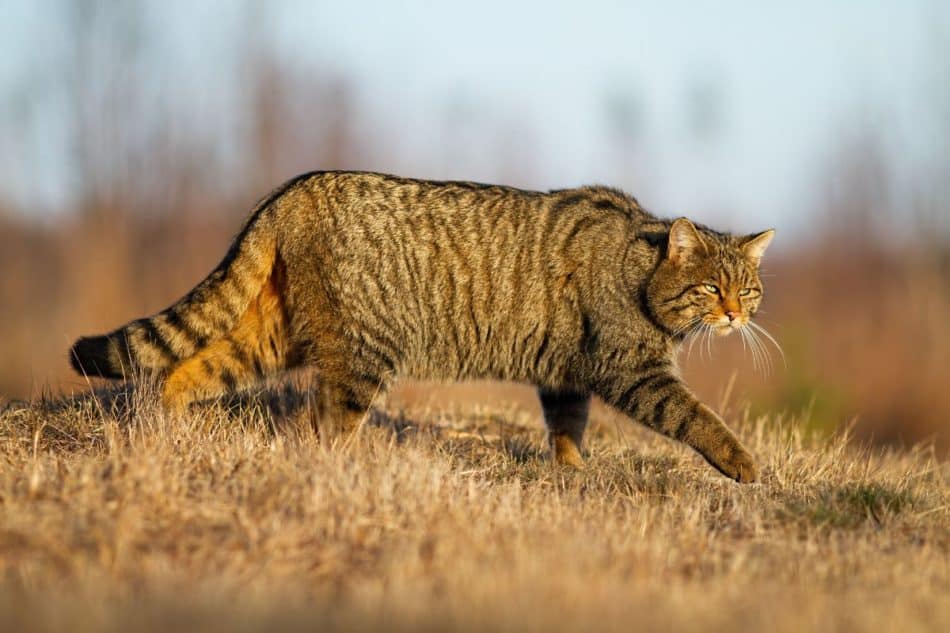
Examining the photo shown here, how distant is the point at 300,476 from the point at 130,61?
18593 millimetres

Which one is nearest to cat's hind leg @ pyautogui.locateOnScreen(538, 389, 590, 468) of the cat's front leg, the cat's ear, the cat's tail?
the cat's front leg

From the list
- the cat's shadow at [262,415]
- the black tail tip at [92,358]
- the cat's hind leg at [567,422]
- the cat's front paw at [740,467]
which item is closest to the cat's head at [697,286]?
the cat's hind leg at [567,422]

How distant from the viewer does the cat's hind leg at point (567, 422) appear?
5.86m

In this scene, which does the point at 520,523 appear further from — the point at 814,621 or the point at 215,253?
the point at 215,253

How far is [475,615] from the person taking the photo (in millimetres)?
2861

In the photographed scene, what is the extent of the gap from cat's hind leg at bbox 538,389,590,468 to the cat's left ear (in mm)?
1234

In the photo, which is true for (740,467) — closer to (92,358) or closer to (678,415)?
(678,415)

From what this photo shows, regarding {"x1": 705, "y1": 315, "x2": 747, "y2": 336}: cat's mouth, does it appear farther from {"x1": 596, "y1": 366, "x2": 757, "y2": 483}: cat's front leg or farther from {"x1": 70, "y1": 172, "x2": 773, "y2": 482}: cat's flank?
{"x1": 596, "y1": 366, "x2": 757, "y2": 483}: cat's front leg

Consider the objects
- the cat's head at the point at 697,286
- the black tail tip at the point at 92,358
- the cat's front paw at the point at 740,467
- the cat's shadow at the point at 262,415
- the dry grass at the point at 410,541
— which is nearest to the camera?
the dry grass at the point at 410,541

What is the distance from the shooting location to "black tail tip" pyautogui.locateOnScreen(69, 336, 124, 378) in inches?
213

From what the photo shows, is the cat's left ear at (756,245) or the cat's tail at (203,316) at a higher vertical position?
the cat's left ear at (756,245)

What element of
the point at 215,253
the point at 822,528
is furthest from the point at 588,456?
the point at 215,253

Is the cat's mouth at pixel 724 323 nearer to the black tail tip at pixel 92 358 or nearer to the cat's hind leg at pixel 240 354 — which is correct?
the cat's hind leg at pixel 240 354

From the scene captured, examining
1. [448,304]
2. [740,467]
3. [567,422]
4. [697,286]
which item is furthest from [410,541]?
[697,286]
